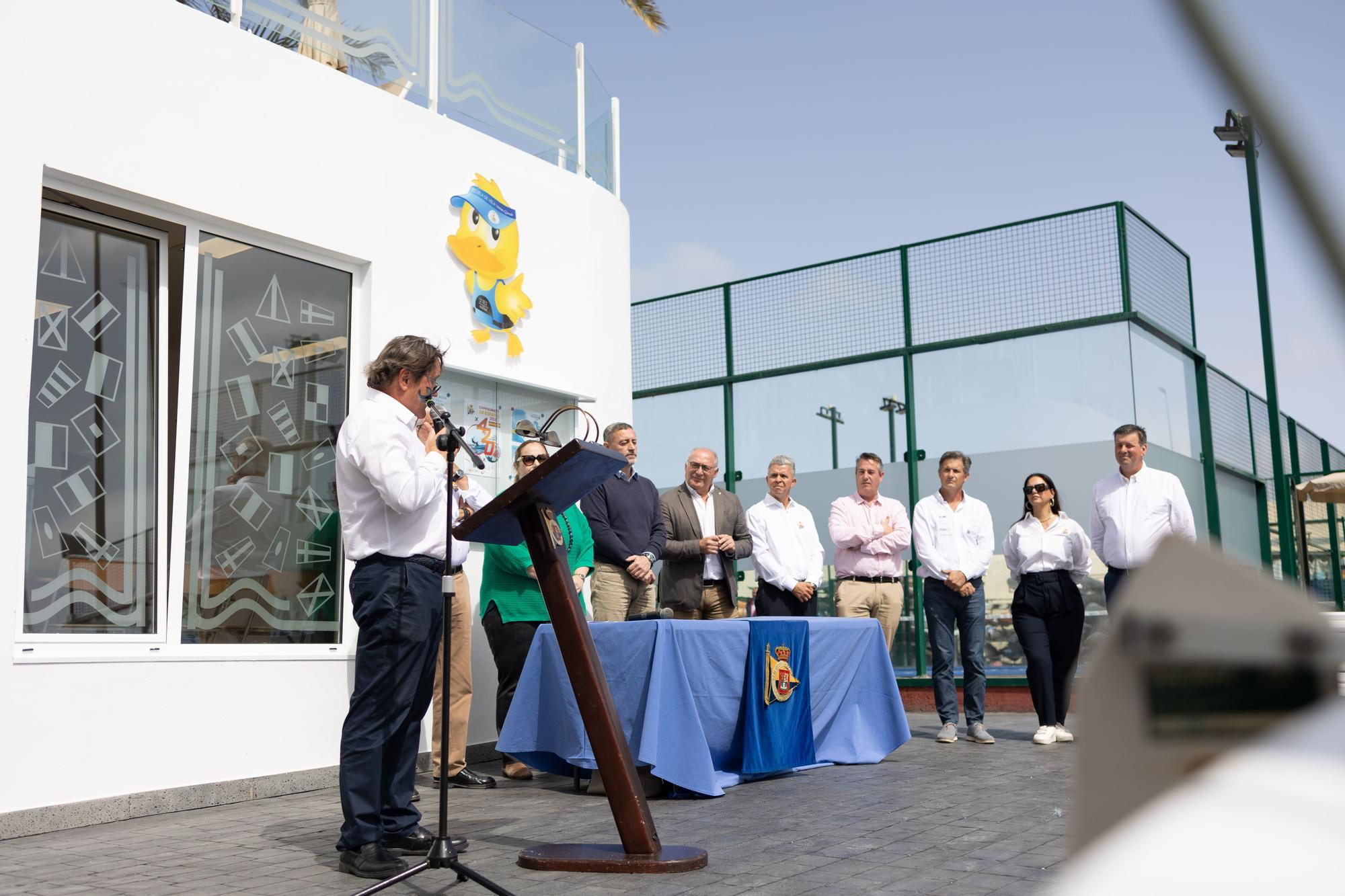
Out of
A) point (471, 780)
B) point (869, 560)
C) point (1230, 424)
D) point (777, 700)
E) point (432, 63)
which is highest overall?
point (432, 63)

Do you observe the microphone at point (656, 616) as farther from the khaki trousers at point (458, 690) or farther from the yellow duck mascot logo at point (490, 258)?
the yellow duck mascot logo at point (490, 258)

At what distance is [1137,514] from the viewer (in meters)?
6.77

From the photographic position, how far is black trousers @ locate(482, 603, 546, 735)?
6.17 meters

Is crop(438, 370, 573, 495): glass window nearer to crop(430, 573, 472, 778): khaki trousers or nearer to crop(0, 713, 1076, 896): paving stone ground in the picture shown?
crop(430, 573, 472, 778): khaki trousers

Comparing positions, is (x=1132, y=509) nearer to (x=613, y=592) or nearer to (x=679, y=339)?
(x=613, y=592)

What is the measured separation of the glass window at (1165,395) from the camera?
921 cm

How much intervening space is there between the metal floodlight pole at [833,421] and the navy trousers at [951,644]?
3.02m

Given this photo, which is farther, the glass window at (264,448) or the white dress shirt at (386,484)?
the glass window at (264,448)

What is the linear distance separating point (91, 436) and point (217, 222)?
128cm

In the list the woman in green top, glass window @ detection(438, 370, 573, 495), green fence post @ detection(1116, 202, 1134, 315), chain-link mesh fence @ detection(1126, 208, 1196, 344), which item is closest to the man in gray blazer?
glass window @ detection(438, 370, 573, 495)

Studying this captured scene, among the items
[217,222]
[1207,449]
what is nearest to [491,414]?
[217,222]

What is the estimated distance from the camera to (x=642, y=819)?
383cm

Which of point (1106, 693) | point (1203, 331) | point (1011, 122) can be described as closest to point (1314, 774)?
point (1106, 693)

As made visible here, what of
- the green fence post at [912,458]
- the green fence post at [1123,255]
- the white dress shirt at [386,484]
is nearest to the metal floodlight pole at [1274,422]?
the green fence post at [1123,255]
